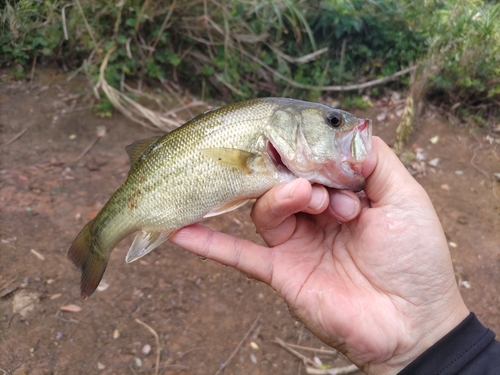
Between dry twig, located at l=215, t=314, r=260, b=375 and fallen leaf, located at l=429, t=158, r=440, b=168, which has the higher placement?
fallen leaf, located at l=429, t=158, r=440, b=168

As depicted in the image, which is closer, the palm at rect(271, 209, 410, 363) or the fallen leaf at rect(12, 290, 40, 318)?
the palm at rect(271, 209, 410, 363)

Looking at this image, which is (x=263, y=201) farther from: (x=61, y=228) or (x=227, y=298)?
(x=61, y=228)

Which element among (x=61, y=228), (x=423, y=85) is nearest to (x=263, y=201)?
(x=61, y=228)

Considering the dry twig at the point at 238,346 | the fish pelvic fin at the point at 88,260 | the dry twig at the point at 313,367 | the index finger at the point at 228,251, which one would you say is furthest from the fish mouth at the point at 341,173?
the dry twig at the point at 238,346

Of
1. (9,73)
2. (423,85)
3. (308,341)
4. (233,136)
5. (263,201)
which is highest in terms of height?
(233,136)

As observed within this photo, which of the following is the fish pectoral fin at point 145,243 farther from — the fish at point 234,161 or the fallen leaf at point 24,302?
the fallen leaf at point 24,302

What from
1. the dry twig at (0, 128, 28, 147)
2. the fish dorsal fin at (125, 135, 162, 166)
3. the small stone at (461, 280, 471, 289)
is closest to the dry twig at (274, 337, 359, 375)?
the small stone at (461, 280, 471, 289)

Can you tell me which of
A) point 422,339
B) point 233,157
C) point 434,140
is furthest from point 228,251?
point 434,140

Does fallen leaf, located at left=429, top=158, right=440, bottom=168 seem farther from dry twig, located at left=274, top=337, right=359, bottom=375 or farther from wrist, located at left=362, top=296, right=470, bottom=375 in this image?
wrist, located at left=362, top=296, right=470, bottom=375
